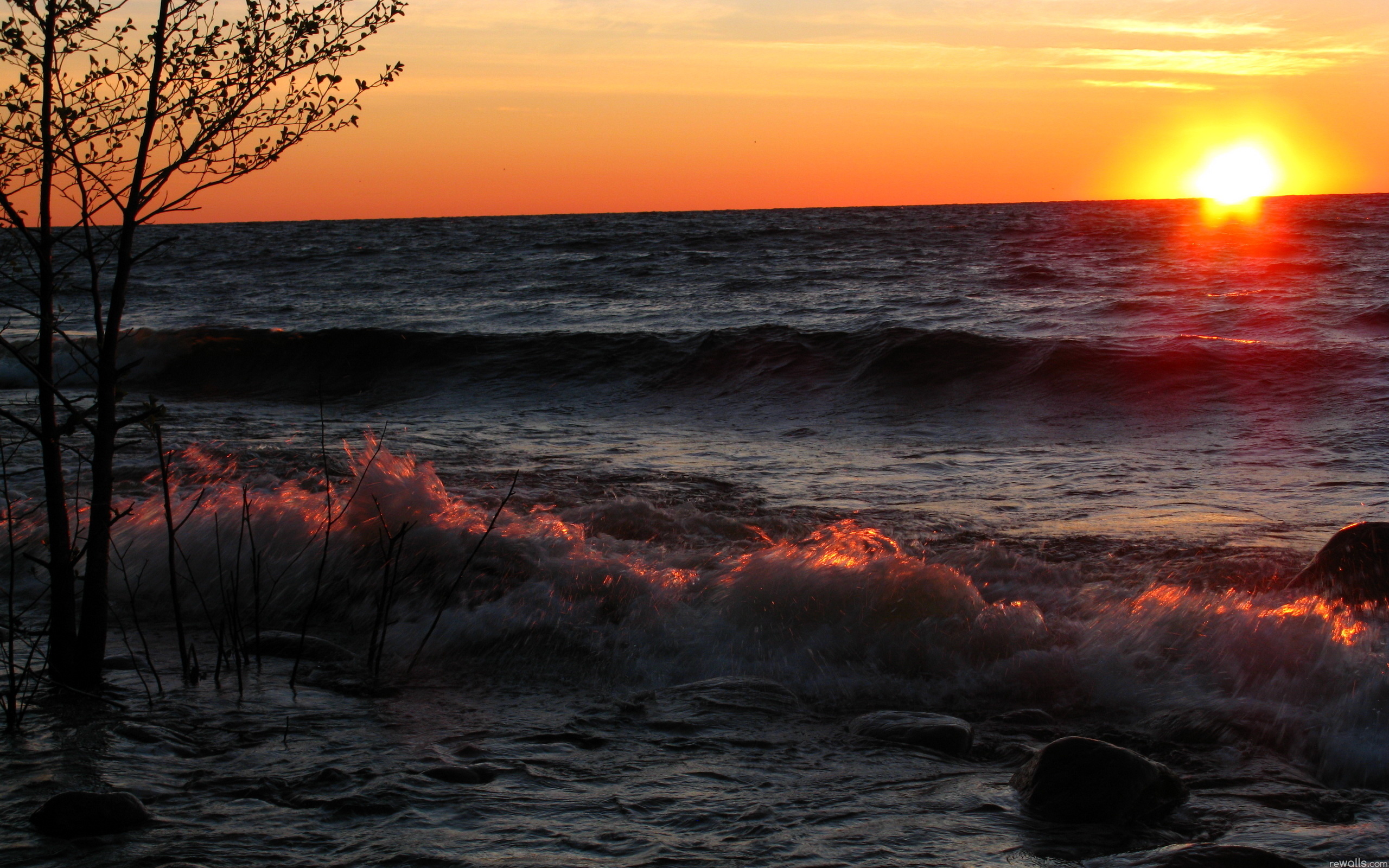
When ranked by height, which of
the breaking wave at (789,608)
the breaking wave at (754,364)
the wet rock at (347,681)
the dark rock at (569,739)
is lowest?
the dark rock at (569,739)

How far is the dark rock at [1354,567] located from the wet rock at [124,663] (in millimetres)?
5089

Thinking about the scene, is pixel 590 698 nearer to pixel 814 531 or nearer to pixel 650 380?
pixel 814 531

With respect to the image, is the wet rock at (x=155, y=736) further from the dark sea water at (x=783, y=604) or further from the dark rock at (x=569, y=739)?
the dark rock at (x=569, y=739)

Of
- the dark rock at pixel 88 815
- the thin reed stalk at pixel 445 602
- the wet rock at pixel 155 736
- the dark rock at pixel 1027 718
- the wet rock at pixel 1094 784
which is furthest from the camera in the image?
the thin reed stalk at pixel 445 602

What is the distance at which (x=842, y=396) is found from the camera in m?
12.9

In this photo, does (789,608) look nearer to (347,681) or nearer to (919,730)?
(919,730)

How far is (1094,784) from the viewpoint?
3.10m

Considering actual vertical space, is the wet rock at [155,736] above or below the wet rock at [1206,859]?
above

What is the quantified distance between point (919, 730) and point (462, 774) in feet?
5.07

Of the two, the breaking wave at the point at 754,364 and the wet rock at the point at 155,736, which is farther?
the breaking wave at the point at 754,364

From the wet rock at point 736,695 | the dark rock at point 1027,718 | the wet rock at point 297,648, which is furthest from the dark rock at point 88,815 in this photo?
the dark rock at point 1027,718

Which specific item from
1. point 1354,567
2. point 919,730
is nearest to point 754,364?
point 1354,567

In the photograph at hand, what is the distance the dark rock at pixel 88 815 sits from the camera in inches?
113

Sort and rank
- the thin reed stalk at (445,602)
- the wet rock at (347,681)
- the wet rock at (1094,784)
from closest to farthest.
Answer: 1. the wet rock at (1094,784)
2. the wet rock at (347,681)
3. the thin reed stalk at (445,602)
